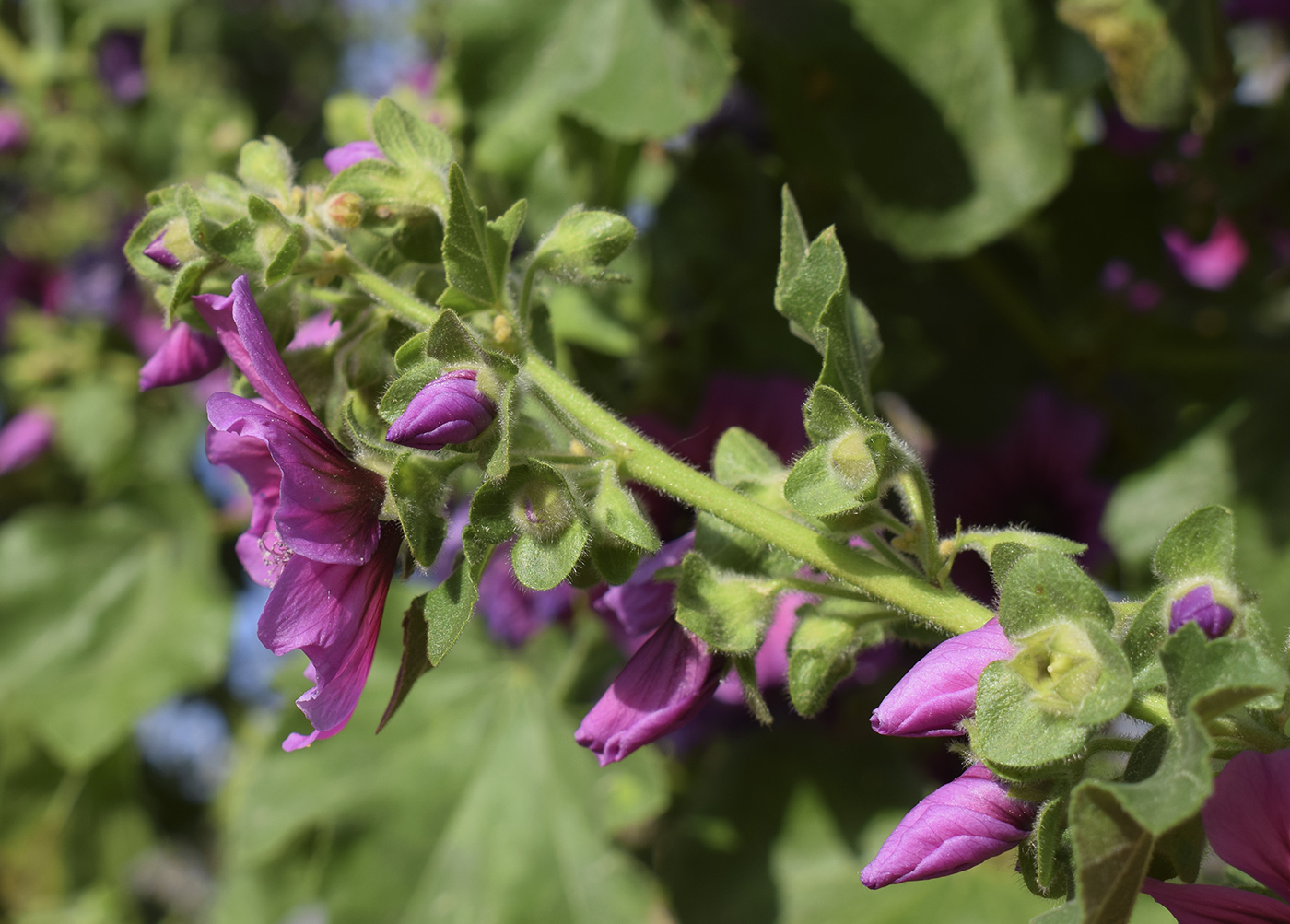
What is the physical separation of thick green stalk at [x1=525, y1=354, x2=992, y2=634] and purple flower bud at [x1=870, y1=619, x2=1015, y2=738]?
0.08 ft

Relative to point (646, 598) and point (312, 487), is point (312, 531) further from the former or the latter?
point (646, 598)

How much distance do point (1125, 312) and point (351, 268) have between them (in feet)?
2.77

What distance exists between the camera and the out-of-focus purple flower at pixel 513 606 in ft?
3.35

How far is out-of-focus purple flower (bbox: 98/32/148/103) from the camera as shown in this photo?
5.63 ft

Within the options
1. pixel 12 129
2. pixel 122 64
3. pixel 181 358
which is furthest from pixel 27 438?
pixel 181 358

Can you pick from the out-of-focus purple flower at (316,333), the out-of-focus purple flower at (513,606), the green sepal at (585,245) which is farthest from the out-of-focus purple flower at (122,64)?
the green sepal at (585,245)

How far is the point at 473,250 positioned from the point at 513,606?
0.70 m

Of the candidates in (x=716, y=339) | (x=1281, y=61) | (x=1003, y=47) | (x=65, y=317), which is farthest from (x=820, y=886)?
(x=65, y=317)

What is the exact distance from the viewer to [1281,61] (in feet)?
3.90

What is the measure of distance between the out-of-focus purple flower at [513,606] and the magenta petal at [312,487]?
22.0 inches

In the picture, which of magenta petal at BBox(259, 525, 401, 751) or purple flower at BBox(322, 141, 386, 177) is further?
purple flower at BBox(322, 141, 386, 177)

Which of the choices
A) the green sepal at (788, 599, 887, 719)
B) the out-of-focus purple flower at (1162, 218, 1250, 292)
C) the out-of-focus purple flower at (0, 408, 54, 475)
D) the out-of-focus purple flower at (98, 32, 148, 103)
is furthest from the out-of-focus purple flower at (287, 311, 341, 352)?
the out-of-focus purple flower at (98, 32, 148, 103)

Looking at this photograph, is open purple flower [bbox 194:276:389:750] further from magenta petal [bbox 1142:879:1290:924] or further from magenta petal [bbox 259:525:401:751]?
magenta petal [bbox 1142:879:1290:924]

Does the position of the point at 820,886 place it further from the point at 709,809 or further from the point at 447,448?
the point at 447,448
